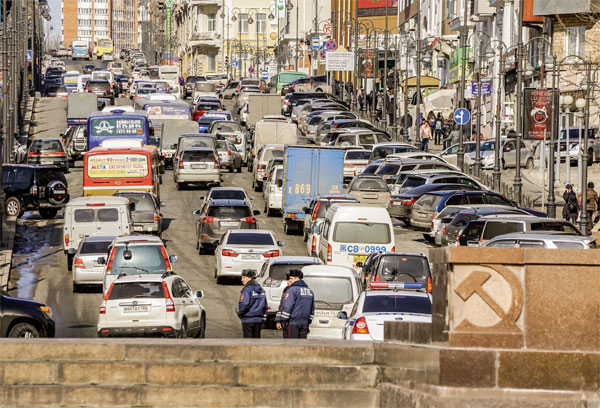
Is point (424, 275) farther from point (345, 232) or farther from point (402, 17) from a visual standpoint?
point (402, 17)

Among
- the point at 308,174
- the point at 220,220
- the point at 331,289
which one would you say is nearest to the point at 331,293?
the point at 331,289

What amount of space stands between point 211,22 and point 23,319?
137766mm

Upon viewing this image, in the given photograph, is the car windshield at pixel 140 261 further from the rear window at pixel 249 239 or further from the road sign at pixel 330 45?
the road sign at pixel 330 45

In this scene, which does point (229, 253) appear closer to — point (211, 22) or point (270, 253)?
point (270, 253)

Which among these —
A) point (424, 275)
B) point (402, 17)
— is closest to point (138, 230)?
point (424, 275)

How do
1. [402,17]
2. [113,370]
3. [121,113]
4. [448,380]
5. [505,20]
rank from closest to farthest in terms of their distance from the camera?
[448,380]
[113,370]
[121,113]
[505,20]
[402,17]

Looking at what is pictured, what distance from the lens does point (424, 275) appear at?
26.3m

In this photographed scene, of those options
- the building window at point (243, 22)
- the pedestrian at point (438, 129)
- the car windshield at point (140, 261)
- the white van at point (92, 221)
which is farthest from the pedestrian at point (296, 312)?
the building window at point (243, 22)

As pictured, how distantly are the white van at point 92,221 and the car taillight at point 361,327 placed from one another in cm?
1658

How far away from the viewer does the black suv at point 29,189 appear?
4472 centimetres

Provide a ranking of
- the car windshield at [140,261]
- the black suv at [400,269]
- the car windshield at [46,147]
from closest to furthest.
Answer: the black suv at [400,269]
the car windshield at [140,261]
the car windshield at [46,147]

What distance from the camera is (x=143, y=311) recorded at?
22.7 metres

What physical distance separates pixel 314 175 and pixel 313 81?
6283 centimetres

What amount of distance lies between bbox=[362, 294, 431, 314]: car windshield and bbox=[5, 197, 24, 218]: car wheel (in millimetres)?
26861
